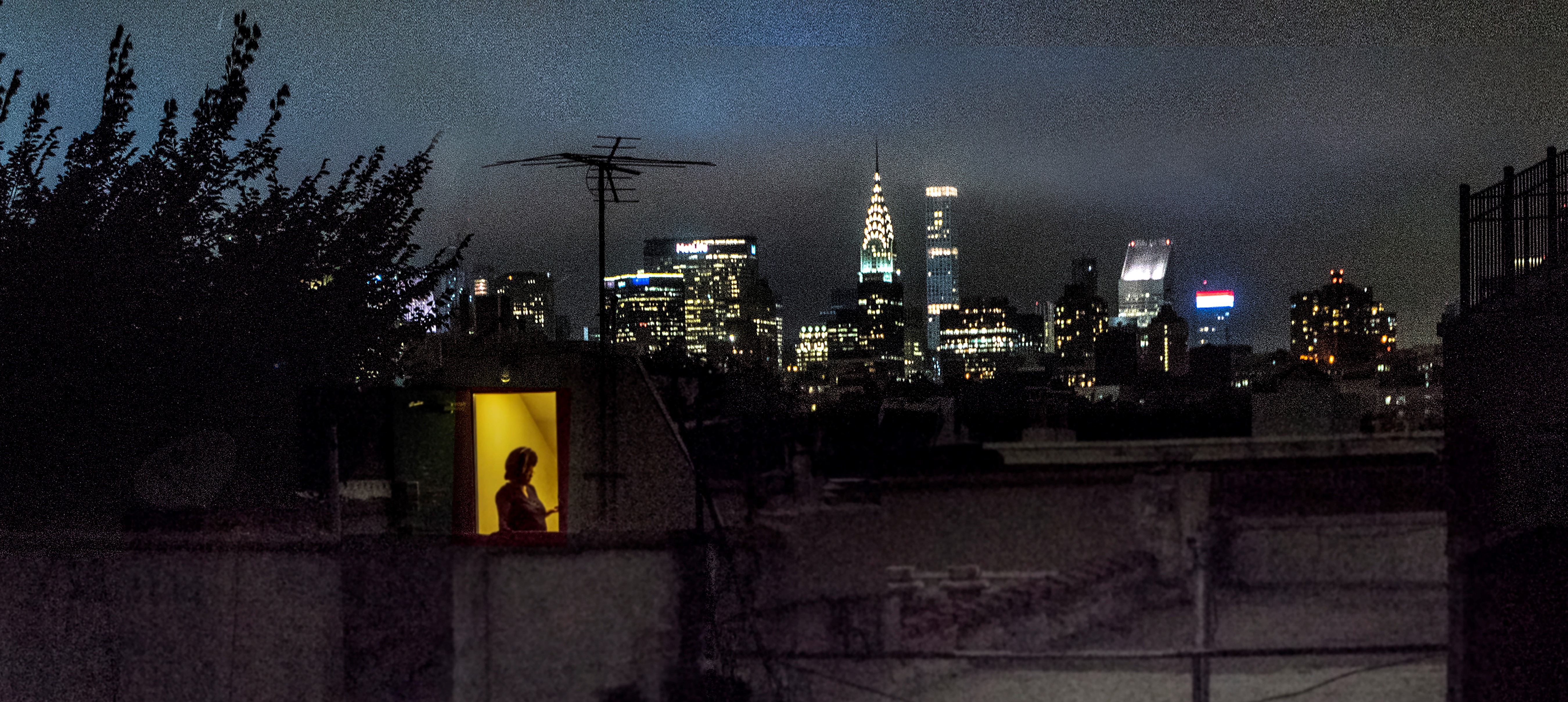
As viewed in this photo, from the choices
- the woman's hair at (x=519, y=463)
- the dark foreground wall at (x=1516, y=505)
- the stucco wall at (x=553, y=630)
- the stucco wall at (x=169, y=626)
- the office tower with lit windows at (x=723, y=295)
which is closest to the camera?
the stucco wall at (x=553, y=630)

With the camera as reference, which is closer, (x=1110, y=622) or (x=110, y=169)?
(x=1110, y=622)

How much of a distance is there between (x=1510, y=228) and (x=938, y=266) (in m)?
41.3

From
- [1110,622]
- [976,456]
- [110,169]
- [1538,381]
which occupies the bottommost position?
[1110,622]

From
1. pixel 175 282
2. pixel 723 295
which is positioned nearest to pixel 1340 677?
pixel 175 282

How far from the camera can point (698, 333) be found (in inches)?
939

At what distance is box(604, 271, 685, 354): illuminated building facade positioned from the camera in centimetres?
1538

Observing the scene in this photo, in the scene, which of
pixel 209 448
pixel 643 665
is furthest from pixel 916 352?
pixel 643 665

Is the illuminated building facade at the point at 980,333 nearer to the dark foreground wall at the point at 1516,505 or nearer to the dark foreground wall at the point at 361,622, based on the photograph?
the dark foreground wall at the point at 1516,505

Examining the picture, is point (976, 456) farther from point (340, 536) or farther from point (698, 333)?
point (698, 333)

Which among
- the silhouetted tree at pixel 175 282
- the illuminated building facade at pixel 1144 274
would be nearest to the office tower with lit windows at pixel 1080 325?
the illuminated building facade at pixel 1144 274

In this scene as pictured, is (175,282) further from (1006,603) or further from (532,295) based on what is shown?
(532,295)

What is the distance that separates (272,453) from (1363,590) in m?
7.07

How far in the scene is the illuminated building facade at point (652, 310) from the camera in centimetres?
1538

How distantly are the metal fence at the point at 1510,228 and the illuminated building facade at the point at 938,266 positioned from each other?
1622cm
